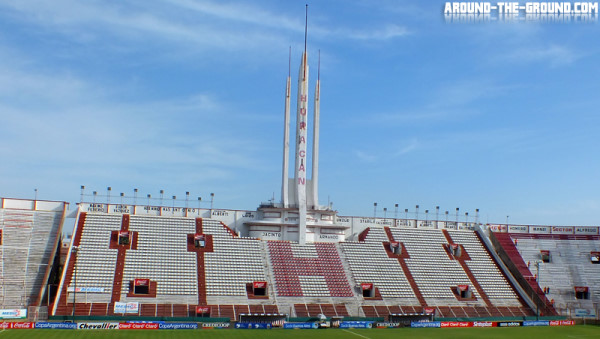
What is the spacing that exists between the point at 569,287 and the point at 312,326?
143ft

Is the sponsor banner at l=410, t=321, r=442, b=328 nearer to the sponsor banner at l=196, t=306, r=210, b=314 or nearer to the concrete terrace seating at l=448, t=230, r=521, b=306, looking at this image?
the concrete terrace seating at l=448, t=230, r=521, b=306

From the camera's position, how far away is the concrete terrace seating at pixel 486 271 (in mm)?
85375

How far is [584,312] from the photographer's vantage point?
277 feet

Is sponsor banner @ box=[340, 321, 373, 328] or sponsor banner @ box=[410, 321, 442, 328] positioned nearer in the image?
sponsor banner @ box=[340, 321, 373, 328]

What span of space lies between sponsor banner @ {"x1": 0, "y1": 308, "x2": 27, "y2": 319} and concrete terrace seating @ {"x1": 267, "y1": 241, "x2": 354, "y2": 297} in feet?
97.2

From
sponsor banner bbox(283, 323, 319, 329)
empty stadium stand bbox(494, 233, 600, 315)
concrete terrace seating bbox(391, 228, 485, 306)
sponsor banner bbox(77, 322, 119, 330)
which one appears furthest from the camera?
empty stadium stand bbox(494, 233, 600, 315)

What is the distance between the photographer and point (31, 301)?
70375 millimetres

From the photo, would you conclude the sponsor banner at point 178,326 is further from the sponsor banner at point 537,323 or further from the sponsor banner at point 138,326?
the sponsor banner at point 537,323

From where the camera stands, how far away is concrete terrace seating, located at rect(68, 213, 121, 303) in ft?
237

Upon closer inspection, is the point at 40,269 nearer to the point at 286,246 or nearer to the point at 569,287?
the point at 286,246

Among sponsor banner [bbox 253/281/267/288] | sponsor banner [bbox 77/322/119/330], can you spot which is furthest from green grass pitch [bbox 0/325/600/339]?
sponsor banner [bbox 253/281/267/288]

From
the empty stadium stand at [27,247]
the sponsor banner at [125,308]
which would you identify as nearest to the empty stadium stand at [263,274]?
the sponsor banner at [125,308]

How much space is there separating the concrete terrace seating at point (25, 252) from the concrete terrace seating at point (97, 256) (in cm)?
384

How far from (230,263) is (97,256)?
671 inches
